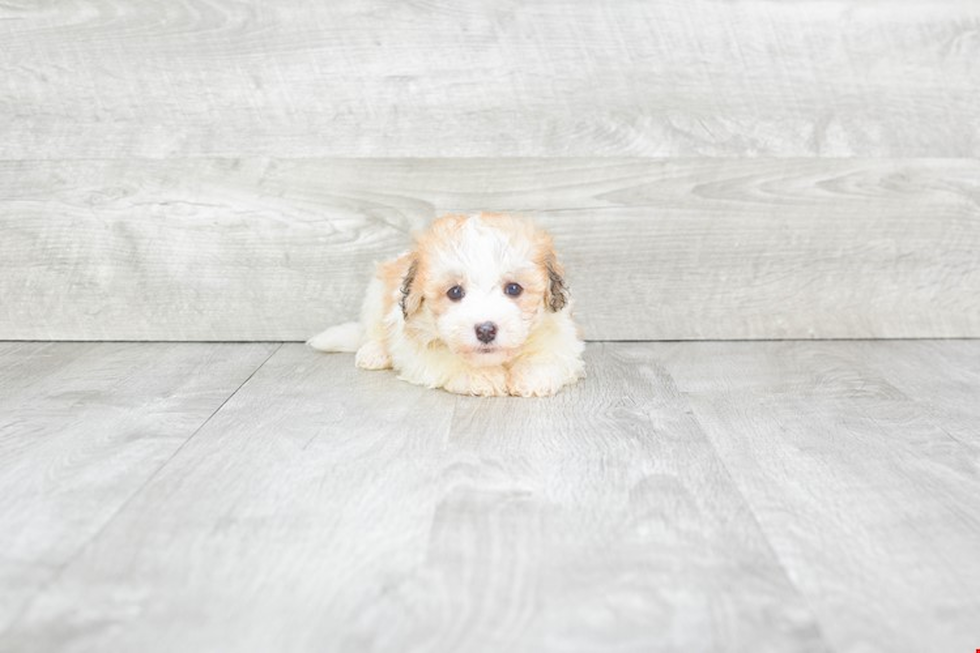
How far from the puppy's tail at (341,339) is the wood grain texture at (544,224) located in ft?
0.38

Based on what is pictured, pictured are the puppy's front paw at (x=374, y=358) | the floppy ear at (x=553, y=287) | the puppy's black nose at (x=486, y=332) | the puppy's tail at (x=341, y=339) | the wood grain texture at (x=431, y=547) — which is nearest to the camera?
the wood grain texture at (x=431, y=547)

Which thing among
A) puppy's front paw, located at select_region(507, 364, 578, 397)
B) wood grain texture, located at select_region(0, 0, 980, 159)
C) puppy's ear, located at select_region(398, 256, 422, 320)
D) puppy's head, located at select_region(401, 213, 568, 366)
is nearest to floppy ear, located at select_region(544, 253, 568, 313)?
puppy's head, located at select_region(401, 213, 568, 366)

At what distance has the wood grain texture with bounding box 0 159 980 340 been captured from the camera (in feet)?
6.72

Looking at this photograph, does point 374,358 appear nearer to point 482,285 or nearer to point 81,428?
point 482,285

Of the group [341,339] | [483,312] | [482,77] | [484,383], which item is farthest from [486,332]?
[482,77]

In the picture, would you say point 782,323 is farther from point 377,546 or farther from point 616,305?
point 377,546

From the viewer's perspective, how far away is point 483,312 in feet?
5.02

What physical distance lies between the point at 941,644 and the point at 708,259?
52.1 inches

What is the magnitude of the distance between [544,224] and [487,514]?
1049mm

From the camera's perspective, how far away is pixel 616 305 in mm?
2113

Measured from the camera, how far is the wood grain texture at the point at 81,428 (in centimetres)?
104

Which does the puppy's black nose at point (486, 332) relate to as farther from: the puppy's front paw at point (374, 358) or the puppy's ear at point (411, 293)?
the puppy's front paw at point (374, 358)

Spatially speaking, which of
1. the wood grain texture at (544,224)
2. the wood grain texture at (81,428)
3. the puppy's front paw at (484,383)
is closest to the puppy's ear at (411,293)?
the puppy's front paw at (484,383)

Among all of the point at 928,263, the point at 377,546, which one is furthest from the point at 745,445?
the point at 928,263
